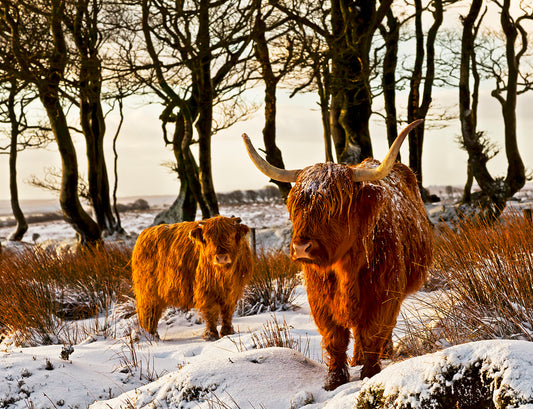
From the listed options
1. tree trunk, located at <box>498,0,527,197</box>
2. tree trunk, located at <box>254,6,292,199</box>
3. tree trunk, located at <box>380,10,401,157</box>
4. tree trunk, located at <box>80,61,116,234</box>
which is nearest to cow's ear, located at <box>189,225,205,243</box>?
tree trunk, located at <box>254,6,292,199</box>

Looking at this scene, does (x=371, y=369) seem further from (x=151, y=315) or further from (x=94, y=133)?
(x=94, y=133)

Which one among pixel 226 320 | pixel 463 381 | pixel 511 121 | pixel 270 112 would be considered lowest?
pixel 226 320

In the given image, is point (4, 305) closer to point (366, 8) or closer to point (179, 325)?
point (179, 325)

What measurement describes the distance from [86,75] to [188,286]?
235 inches

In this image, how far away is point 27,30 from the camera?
37.1 feet

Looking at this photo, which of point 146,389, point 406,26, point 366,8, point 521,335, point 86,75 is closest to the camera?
point 521,335

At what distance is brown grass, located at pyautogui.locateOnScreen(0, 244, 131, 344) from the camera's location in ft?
18.7

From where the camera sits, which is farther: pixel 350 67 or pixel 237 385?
pixel 350 67

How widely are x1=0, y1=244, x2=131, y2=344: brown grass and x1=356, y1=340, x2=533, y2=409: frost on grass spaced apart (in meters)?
3.90

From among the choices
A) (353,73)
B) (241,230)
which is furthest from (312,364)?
(353,73)

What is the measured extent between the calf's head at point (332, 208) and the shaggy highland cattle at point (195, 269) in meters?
2.10

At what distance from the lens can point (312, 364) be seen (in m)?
3.58

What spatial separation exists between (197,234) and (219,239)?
Answer: 26 cm

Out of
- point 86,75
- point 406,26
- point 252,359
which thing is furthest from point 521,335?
point 406,26
